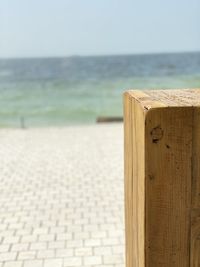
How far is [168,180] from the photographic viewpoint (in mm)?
1438

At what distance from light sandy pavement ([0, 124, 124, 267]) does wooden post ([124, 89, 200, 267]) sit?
250 centimetres

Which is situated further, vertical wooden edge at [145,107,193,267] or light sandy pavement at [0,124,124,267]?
light sandy pavement at [0,124,124,267]

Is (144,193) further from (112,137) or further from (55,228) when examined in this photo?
(112,137)

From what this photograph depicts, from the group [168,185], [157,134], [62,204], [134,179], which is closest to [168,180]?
[168,185]

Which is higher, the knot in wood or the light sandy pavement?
the knot in wood

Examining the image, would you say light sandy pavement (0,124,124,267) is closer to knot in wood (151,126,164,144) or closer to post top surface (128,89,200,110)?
post top surface (128,89,200,110)

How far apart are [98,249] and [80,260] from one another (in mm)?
278

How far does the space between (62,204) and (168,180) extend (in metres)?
4.51

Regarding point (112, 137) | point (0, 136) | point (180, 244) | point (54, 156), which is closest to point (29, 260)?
point (180, 244)

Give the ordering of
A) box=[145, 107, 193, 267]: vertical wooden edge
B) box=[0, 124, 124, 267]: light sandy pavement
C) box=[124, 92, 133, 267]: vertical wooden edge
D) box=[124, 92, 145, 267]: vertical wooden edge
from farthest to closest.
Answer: box=[0, 124, 124, 267]: light sandy pavement
box=[124, 92, 133, 267]: vertical wooden edge
box=[124, 92, 145, 267]: vertical wooden edge
box=[145, 107, 193, 267]: vertical wooden edge

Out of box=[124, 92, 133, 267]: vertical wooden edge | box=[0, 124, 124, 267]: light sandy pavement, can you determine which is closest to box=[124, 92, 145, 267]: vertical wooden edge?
box=[124, 92, 133, 267]: vertical wooden edge

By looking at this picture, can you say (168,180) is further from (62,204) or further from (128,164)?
(62,204)

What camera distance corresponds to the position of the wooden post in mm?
1402

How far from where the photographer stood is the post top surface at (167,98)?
142cm
